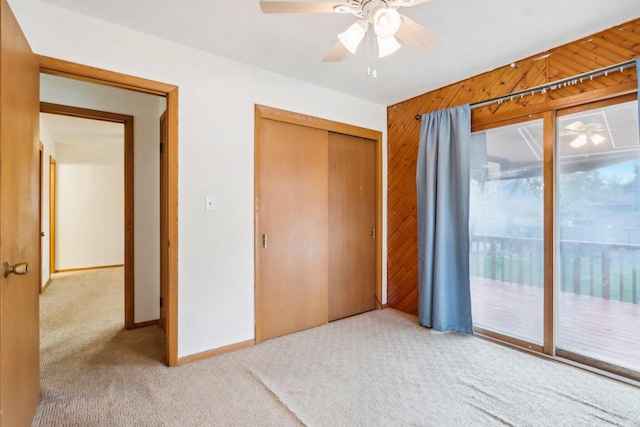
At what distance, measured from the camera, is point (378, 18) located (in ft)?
4.98

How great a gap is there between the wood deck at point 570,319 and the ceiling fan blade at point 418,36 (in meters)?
2.17

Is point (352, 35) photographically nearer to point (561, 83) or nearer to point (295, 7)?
point (295, 7)

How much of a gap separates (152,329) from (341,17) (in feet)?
10.6

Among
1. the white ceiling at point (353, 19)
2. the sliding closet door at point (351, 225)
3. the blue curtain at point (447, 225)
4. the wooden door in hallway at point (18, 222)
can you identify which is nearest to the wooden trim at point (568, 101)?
the blue curtain at point (447, 225)

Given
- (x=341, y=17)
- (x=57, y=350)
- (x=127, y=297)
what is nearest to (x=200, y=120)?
(x=341, y=17)

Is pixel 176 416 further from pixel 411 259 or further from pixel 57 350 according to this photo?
pixel 411 259

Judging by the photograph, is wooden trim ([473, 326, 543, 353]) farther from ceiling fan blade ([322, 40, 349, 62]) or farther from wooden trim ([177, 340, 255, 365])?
ceiling fan blade ([322, 40, 349, 62])

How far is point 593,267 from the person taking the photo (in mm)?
2328

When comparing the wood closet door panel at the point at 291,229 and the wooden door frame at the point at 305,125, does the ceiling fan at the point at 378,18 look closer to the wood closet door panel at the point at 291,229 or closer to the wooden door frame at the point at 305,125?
the wooden door frame at the point at 305,125

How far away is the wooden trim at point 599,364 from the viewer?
214cm

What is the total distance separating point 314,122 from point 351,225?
1203 mm

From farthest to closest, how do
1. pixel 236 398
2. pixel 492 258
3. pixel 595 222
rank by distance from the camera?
pixel 492 258, pixel 595 222, pixel 236 398

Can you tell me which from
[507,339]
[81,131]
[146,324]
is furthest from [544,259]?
[81,131]

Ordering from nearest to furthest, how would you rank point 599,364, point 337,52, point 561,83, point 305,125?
point 337,52
point 599,364
point 561,83
point 305,125
